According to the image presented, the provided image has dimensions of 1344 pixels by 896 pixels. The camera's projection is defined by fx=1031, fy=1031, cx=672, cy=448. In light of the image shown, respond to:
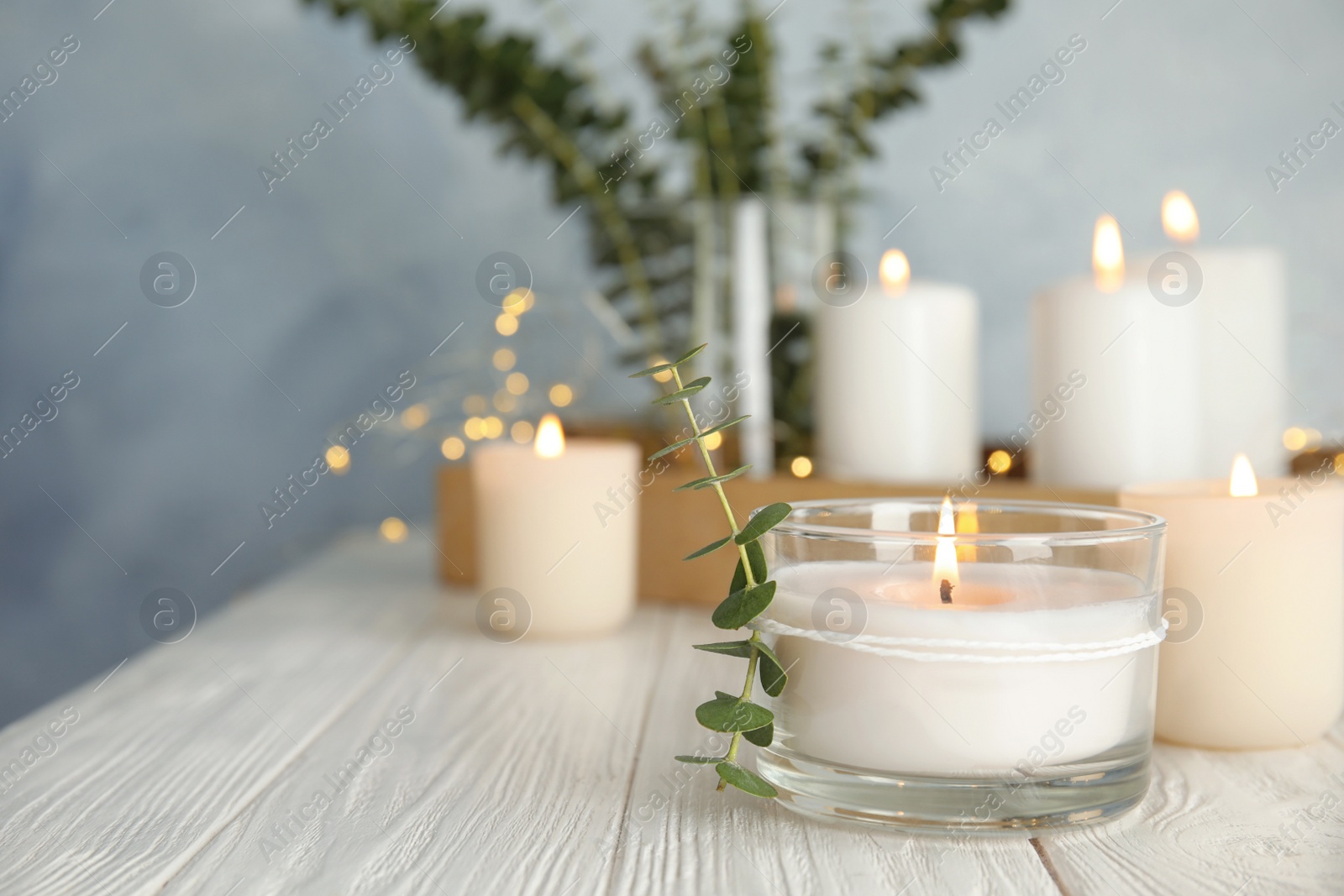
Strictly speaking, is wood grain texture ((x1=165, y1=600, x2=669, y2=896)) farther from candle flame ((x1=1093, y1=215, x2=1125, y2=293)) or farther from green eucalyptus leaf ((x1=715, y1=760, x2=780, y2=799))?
candle flame ((x1=1093, y1=215, x2=1125, y2=293))

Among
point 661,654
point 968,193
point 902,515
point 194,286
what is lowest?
point 661,654

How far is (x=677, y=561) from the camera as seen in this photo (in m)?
0.70

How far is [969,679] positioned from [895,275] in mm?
405

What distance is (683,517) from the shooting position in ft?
2.28

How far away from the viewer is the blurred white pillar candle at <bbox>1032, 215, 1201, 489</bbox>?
1.90ft

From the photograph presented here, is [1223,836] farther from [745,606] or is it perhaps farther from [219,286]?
[219,286]

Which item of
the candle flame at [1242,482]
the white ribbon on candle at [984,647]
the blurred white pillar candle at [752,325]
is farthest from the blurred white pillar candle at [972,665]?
the blurred white pillar candle at [752,325]

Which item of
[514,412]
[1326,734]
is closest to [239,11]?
[514,412]

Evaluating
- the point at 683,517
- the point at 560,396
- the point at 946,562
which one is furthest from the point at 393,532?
the point at 946,562

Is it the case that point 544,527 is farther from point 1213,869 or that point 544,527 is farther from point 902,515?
point 1213,869

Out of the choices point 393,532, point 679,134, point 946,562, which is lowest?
point 393,532

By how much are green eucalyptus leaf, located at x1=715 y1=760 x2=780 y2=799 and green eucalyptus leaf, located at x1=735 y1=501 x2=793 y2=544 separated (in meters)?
0.07

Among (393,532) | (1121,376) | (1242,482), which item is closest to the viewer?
(1242,482)

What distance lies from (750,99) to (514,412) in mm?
368
